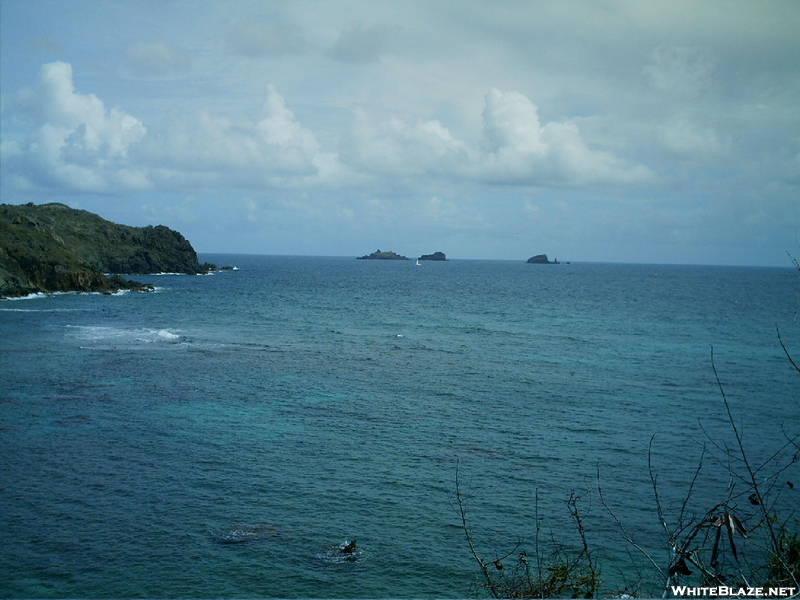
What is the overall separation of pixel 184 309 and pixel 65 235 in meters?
65.8

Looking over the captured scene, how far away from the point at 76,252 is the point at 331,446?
379ft

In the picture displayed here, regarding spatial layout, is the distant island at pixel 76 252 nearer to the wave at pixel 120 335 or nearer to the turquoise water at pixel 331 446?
the wave at pixel 120 335

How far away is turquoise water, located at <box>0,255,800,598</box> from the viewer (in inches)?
748

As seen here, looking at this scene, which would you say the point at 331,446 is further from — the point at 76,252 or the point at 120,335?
the point at 76,252

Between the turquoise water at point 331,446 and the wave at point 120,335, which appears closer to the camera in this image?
the turquoise water at point 331,446

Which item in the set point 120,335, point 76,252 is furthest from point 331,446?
point 76,252

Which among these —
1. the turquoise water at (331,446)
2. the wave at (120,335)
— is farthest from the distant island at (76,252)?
the turquoise water at (331,446)

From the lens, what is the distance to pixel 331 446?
29078mm

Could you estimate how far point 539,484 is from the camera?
82.5 feet

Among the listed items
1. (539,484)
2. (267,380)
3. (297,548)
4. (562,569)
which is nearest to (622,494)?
(539,484)

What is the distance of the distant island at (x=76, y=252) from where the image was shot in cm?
8925

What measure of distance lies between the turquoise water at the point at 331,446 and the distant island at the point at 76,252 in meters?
34.3

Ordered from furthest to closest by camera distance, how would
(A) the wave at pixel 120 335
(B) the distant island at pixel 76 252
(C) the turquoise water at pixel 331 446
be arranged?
(B) the distant island at pixel 76 252 → (A) the wave at pixel 120 335 → (C) the turquoise water at pixel 331 446

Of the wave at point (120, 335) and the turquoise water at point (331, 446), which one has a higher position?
the wave at point (120, 335)
